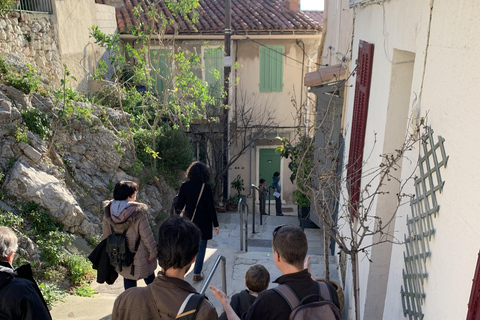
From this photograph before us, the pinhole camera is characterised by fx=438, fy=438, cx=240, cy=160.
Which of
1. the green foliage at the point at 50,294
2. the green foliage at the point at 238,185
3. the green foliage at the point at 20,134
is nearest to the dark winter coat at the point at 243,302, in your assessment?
the green foliage at the point at 50,294

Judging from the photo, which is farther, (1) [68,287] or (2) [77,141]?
(2) [77,141]

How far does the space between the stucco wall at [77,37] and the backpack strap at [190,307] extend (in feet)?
26.8

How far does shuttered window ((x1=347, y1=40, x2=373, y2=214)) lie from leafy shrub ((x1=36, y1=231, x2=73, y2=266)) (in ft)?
11.8

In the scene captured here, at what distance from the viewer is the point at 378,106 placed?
12.8 ft

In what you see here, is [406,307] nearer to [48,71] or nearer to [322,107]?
[322,107]

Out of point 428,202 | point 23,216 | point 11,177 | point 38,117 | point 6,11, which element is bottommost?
point 23,216

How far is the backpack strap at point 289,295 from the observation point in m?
2.12

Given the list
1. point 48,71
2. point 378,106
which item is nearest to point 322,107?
point 378,106

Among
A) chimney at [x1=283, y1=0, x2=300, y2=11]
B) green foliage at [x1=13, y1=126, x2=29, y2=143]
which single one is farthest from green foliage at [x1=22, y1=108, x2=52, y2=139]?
chimney at [x1=283, y1=0, x2=300, y2=11]

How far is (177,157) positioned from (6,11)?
4.39 m

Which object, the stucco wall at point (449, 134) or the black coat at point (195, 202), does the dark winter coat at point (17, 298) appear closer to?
the stucco wall at point (449, 134)

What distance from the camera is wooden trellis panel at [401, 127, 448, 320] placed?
2254mm

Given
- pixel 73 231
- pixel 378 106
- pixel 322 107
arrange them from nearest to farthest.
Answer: pixel 378 106 → pixel 73 231 → pixel 322 107

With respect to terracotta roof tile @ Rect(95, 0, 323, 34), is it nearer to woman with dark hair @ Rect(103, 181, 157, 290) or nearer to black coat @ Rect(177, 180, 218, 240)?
black coat @ Rect(177, 180, 218, 240)
